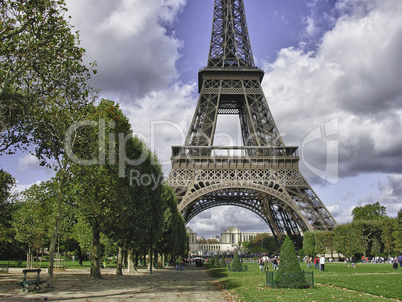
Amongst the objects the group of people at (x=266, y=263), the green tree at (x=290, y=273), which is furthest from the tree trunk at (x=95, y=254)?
the group of people at (x=266, y=263)

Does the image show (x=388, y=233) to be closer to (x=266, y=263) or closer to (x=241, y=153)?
(x=241, y=153)

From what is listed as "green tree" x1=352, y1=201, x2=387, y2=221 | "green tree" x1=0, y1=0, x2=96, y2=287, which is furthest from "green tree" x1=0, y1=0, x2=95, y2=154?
"green tree" x1=352, y1=201, x2=387, y2=221

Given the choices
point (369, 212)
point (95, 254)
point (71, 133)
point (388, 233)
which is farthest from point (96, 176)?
point (369, 212)

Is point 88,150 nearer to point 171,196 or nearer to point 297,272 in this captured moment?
point 297,272

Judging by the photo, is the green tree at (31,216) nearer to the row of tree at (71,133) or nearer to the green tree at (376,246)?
the row of tree at (71,133)

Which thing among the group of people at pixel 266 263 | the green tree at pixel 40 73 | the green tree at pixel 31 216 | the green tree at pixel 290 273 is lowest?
the group of people at pixel 266 263
